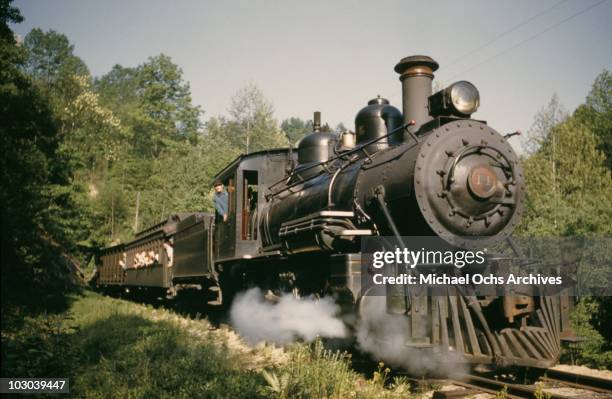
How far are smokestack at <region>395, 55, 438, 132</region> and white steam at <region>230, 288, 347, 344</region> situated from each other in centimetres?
276

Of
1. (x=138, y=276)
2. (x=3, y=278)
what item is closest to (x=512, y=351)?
(x=3, y=278)

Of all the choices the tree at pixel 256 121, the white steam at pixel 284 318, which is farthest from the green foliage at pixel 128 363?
the tree at pixel 256 121

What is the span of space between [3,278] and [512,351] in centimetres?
554

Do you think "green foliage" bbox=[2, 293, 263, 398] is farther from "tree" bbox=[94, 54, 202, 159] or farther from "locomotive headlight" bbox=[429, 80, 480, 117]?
"tree" bbox=[94, 54, 202, 159]

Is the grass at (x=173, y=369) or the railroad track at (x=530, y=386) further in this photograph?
the railroad track at (x=530, y=386)

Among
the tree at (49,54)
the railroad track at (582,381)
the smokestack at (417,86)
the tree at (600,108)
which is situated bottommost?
the railroad track at (582,381)

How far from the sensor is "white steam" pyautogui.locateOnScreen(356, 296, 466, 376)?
5.57 metres

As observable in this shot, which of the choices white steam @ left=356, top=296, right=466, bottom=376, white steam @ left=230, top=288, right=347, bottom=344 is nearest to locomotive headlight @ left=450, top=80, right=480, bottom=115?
white steam @ left=356, top=296, right=466, bottom=376

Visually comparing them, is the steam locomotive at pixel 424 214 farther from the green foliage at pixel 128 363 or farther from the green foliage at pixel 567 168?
the green foliage at pixel 567 168

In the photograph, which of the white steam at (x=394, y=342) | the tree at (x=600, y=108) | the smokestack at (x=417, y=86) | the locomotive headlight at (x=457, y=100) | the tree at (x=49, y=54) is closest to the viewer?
the white steam at (x=394, y=342)

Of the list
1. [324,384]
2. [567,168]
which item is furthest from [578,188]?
[324,384]

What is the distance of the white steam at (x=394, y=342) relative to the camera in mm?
5574

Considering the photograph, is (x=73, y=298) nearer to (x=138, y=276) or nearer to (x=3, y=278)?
(x=138, y=276)

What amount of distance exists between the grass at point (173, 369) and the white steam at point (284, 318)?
377 mm
